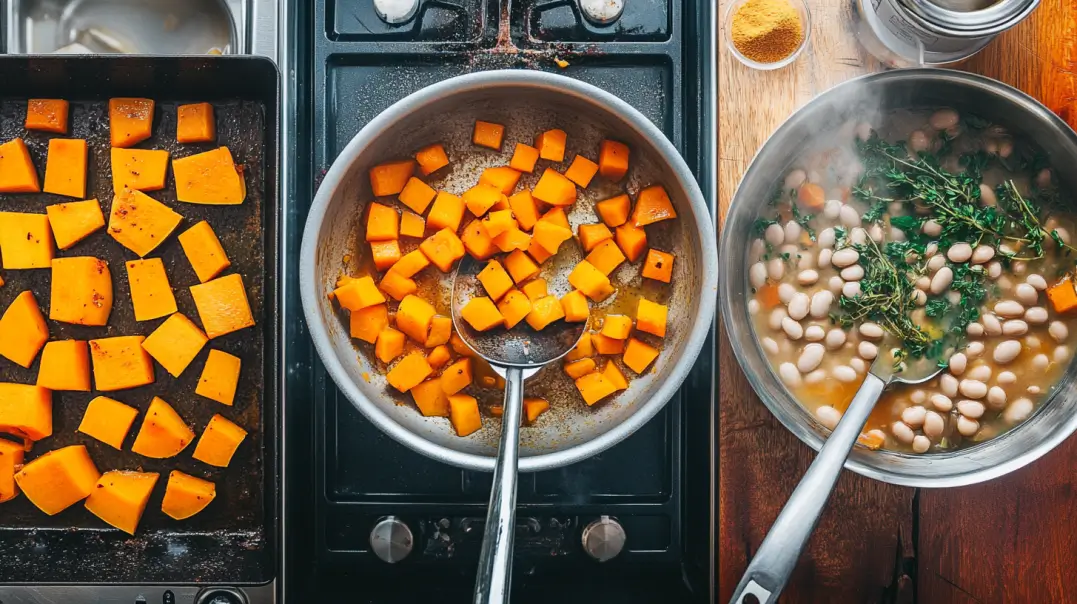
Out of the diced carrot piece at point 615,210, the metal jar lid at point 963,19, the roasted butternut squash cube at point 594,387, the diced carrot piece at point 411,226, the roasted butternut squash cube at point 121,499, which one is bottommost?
the roasted butternut squash cube at point 121,499

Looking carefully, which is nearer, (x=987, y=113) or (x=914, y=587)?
(x=987, y=113)

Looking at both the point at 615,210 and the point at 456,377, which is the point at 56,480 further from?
the point at 615,210

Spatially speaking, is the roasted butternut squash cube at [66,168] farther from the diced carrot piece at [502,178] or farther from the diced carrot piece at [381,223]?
the diced carrot piece at [502,178]

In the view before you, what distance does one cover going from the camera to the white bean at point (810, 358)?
1413 millimetres

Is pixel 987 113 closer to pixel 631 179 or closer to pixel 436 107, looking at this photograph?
pixel 631 179

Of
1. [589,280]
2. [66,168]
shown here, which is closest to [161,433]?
[66,168]

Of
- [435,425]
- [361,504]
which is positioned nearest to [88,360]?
[361,504]

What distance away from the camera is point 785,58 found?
4.80 feet

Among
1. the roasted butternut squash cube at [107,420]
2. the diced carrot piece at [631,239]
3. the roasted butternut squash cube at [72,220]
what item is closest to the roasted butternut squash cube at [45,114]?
the roasted butternut squash cube at [72,220]

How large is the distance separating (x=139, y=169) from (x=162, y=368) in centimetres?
40

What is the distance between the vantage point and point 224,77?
4.82ft

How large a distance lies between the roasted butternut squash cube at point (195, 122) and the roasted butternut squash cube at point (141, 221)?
0.15 metres

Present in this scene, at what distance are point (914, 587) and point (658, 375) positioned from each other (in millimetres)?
708

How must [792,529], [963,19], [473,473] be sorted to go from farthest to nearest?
1. [473,473]
2. [963,19]
3. [792,529]
